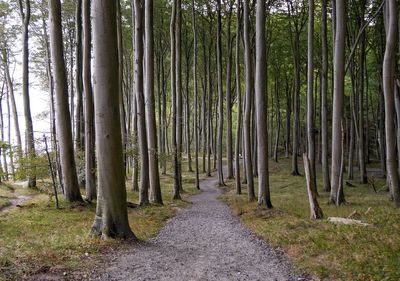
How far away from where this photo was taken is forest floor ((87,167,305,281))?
6.20 m

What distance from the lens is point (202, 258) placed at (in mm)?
7344

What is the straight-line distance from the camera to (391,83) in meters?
12.2

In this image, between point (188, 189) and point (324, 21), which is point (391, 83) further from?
point (188, 189)

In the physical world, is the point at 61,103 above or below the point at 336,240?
above

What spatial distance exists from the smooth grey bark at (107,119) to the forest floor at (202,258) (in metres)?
0.97

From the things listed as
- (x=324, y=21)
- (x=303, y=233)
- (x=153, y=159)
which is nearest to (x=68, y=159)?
(x=153, y=159)

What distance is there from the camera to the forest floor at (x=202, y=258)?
6.20m

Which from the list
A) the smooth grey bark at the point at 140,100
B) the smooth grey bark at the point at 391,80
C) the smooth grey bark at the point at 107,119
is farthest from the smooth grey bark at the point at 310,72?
the smooth grey bark at the point at 107,119

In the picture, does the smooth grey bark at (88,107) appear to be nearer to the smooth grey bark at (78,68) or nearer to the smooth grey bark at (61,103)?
the smooth grey bark at (61,103)

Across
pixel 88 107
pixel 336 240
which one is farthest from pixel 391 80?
pixel 88 107

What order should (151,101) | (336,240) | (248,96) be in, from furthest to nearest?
1. (248,96)
2. (151,101)
3. (336,240)

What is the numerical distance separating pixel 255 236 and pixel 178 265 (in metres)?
3.22

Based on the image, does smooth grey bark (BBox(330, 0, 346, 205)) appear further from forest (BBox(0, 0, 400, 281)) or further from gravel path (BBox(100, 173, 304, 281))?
gravel path (BBox(100, 173, 304, 281))

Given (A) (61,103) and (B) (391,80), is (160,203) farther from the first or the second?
(B) (391,80)
